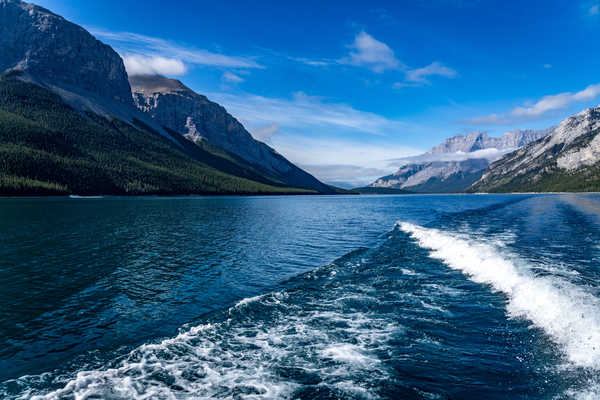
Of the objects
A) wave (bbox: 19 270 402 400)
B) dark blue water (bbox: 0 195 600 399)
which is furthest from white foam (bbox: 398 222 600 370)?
wave (bbox: 19 270 402 400)

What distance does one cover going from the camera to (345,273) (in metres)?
27.6

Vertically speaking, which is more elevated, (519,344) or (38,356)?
(519,344)

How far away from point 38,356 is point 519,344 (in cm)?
2043

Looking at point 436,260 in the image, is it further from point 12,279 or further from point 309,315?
point 12,279

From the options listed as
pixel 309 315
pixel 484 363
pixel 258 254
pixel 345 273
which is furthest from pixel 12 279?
pixel 484 363

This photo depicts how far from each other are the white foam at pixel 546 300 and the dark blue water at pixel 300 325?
4.0 inches

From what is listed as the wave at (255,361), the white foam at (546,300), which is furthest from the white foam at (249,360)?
the white foam at (546,300)

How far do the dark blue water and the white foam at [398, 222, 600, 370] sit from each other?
10cm

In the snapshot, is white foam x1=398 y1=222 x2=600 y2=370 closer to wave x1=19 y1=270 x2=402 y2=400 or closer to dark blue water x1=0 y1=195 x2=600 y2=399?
dark blue water x1=0 y1=195 x2=600 y2=399

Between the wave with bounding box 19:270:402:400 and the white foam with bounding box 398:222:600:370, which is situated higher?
the white foam with bounding box 398:222:600:370

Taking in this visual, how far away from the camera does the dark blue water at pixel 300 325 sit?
1130cm

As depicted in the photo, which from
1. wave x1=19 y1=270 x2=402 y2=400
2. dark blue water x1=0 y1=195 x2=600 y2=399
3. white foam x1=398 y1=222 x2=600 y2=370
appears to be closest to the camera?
wave x1=19 y1=270 x2=402 y2=400

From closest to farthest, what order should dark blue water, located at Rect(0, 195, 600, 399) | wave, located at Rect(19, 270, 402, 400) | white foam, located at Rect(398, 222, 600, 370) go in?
1. wave, located at Rect(19, 270, 402, 400)
2. dark blue water, located at Rect(0, 195, 600, 399)
3. white foam, located at Rect(398, 222, 600, 370)

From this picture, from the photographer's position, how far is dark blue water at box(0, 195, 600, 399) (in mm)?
11297
